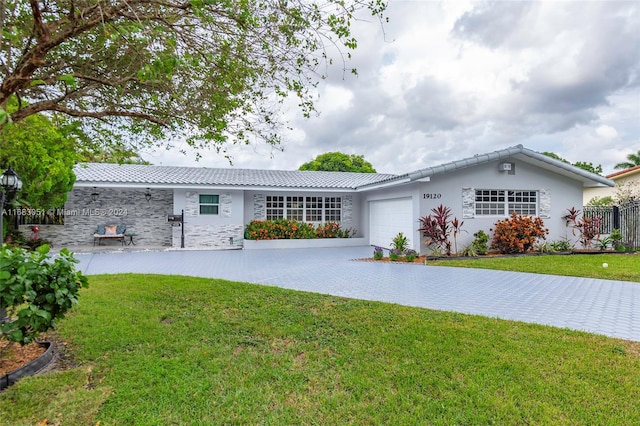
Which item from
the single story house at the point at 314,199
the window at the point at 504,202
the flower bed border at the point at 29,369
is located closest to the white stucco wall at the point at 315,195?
the single story house at the point at 314,199

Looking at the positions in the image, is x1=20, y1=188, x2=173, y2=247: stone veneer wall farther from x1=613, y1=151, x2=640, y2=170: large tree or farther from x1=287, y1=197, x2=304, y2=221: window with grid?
x1=613, y1=151, x2=640, y2=170: large tree

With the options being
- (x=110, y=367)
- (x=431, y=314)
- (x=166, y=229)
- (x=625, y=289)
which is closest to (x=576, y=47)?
(x=625, y=289)

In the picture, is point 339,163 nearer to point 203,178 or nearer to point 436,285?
point 203,178

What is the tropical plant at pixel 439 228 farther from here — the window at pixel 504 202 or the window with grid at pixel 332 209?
the window with grid at pixel 332 209

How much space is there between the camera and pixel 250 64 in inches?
215

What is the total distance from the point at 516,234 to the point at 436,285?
6884mm

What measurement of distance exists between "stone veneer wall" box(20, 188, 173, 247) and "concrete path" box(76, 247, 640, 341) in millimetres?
3631

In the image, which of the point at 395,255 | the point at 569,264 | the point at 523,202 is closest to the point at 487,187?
the point at 523,202

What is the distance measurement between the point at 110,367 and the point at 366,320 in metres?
3.42

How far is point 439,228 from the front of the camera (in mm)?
12672

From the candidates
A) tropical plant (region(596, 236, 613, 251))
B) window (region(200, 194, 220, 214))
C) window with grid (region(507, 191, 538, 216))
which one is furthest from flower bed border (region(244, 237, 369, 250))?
tropical plant (region(596, 236, 613, 251))

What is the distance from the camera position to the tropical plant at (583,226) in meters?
13.9

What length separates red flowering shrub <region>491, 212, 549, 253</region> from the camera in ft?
42.0

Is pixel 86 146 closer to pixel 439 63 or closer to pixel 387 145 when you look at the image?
pixel 439 63
